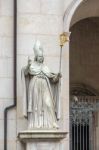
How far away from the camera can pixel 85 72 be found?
24.2 meters

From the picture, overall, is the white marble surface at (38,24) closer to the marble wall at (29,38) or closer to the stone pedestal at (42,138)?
the marble wall at (29,38)

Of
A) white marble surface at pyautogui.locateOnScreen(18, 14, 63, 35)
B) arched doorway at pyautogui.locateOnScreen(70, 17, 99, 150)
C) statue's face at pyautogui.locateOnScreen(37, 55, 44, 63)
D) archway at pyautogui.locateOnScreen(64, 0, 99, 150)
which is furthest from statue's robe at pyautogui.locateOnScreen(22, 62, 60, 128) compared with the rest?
archway at pyautogui.locateOnScreen(64, 0, 99, 150)

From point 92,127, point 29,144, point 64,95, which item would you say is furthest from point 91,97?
point 29,144

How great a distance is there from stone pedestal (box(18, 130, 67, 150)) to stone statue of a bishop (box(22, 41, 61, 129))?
192mm

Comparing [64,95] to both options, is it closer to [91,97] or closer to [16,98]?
[16,98]

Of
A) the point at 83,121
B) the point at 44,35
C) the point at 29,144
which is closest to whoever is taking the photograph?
the point at 29,144

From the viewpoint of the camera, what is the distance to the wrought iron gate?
21.4m

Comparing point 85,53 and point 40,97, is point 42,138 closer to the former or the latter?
point 40,97

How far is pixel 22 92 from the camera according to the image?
18516 mm

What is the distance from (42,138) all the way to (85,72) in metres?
6.55

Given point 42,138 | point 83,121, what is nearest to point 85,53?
point 83,121

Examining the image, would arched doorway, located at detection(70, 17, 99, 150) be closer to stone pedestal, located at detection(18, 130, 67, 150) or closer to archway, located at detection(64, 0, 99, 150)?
archway, located at detection(64, 0, 99, 150)

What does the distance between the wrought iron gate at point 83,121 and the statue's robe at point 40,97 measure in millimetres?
3039

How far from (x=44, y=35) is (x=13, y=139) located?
2.57 meters
